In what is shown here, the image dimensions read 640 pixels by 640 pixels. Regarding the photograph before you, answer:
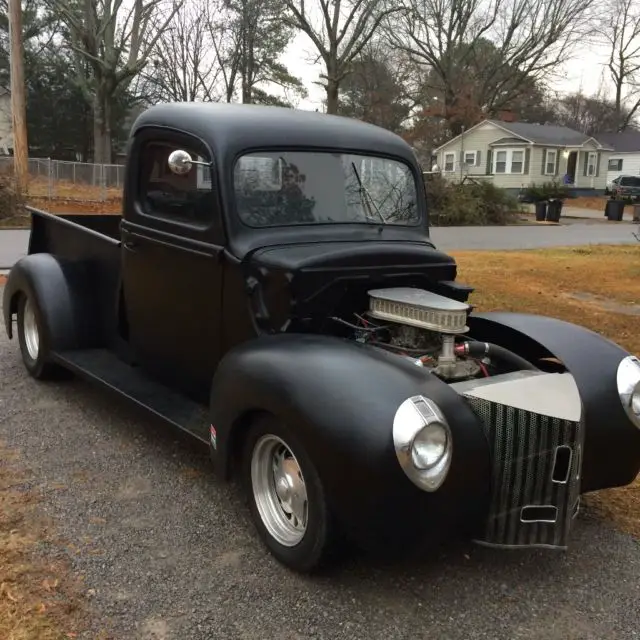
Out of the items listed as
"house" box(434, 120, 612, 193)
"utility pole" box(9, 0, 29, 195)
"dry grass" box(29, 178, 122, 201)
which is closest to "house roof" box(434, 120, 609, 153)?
"house" box(434, 120, 612, 193)

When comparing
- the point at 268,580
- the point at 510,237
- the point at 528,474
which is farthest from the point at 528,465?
the point at 510,237

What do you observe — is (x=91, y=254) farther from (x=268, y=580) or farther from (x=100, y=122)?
(x=100, y=122)

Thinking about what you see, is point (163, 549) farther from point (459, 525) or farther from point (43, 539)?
point (459, 525)

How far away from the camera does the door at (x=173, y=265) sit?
369 centimetres

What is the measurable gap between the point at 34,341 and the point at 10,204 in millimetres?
14328

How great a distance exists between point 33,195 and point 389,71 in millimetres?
A: 28721

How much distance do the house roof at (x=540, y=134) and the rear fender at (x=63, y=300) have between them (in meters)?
39.1

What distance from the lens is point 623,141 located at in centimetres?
5088

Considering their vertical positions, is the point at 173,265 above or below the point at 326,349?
above

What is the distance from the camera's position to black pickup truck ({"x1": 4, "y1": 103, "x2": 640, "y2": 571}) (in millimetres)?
2582

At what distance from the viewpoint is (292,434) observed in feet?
8.96

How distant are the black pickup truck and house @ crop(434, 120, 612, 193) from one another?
38.3 metres

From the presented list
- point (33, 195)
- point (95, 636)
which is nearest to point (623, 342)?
point (95, 636)

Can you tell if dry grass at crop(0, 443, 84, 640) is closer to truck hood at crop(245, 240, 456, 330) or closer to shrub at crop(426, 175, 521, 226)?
truck hood at crop(245, 240, 456, 330)
